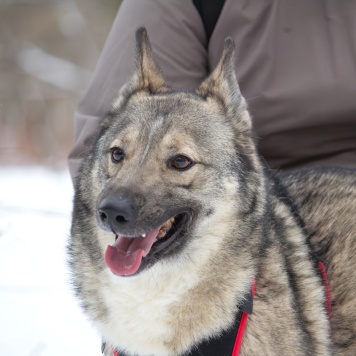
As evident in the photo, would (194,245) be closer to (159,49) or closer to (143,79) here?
(143,79)

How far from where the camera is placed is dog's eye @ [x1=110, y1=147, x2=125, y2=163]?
268cm

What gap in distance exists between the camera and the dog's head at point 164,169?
97.9 inches

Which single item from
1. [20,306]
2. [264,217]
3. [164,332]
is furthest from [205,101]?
[20,306]

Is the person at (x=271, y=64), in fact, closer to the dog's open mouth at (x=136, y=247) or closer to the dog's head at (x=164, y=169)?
the dog's head at (x=164, y=169)

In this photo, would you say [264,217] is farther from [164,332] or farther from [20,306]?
[20,306]

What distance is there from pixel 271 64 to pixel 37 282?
2.21 m

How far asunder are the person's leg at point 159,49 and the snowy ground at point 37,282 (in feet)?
2.24

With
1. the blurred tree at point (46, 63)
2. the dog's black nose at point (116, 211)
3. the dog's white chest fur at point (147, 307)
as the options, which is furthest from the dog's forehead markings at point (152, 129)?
the blurred tree at point (46, 63)

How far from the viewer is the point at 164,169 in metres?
2.59

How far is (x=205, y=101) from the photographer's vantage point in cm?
286

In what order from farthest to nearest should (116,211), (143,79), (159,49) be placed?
(159,49), (143,79), (116,211)

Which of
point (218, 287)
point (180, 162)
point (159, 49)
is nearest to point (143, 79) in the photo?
point (180, 162)

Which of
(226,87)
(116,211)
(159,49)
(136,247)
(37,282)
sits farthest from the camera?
(37,282)

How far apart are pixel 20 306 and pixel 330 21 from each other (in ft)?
7.75
